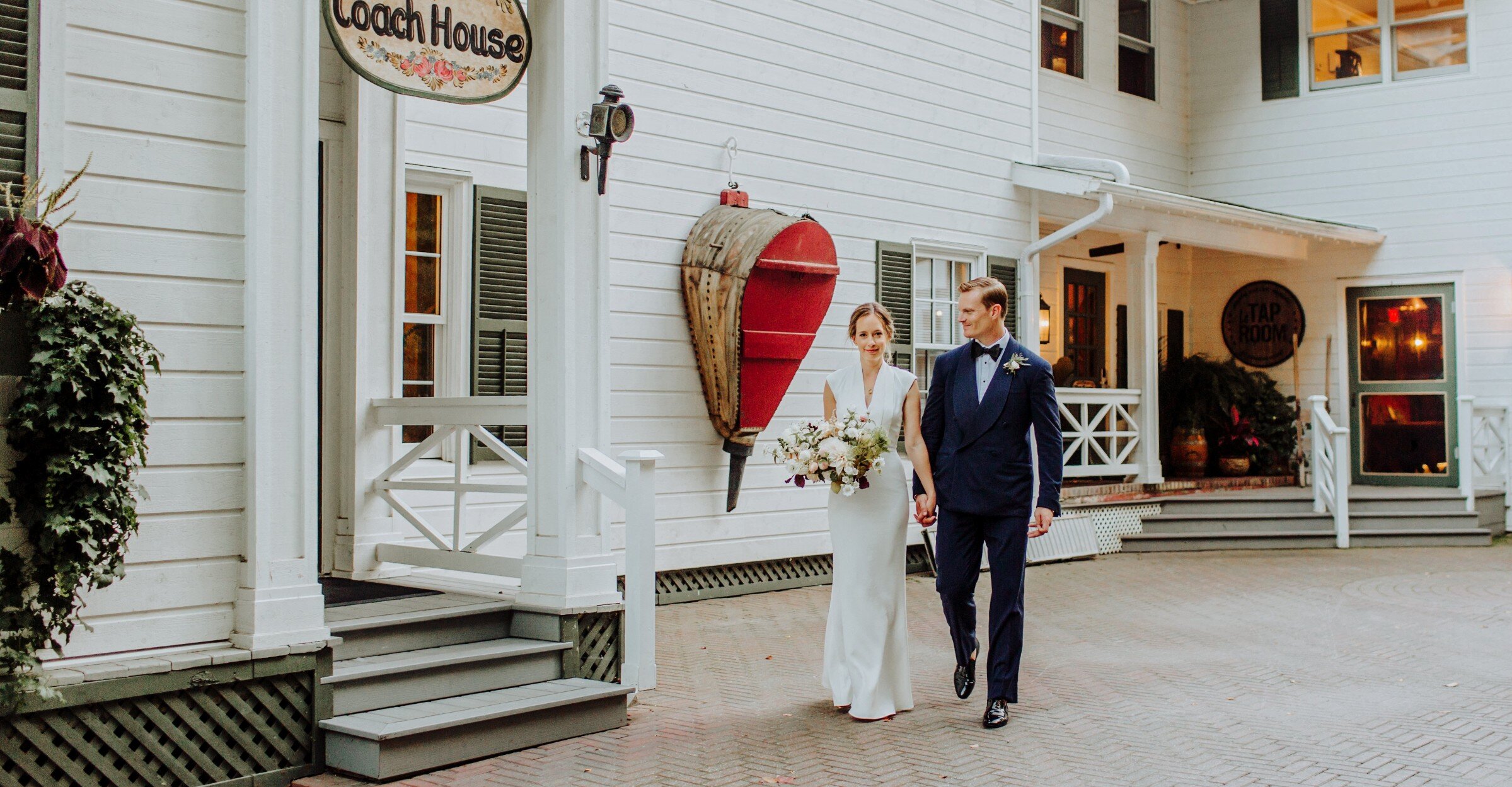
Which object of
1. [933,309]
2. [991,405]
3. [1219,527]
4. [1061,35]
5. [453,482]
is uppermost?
[1061,35]

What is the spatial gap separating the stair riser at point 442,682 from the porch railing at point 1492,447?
37.9 ft

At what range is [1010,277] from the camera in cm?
1199

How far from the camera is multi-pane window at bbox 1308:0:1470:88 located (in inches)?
556

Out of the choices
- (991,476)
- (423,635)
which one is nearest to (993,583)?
(991,476)

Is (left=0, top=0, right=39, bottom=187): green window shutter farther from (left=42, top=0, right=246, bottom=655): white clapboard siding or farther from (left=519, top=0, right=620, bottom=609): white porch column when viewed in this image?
(left=519, top=0, right=620, bottom=609): white porch column

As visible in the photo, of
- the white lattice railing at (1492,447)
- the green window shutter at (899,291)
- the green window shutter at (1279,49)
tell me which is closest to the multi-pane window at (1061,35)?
the green window shutter at (1279,49)

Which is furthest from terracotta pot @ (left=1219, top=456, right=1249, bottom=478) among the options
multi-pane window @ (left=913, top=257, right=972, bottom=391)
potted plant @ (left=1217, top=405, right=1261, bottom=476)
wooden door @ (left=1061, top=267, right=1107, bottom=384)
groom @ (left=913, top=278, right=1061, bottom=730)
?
groom @ (left=913, top=278, right=1061, bottom=730)

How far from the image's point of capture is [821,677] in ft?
21.5

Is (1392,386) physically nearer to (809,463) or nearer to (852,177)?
(852,177)

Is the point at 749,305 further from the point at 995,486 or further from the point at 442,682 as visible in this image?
the point at 442,682

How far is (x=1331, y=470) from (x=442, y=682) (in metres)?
10.2

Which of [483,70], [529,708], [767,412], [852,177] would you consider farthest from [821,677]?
[852,177]

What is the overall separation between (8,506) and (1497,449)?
14.3m

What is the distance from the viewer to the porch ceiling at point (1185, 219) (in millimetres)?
11734
